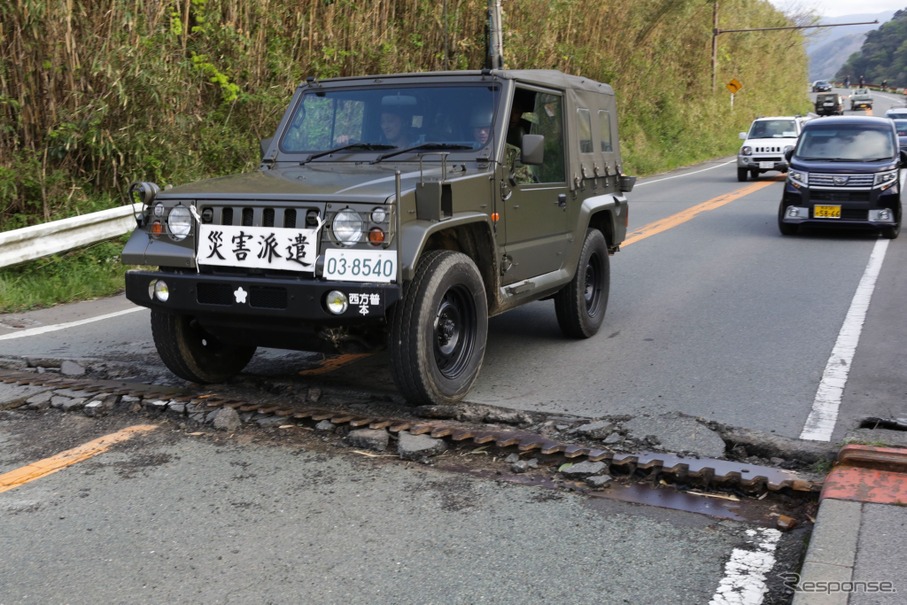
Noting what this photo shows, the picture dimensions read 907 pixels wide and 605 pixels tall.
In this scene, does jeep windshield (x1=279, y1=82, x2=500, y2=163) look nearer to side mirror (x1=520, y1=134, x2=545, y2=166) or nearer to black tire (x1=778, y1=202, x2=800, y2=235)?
side mirror (x1=520, y1=134, x2=545, y2=166)

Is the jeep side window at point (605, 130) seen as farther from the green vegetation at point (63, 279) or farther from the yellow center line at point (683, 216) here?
the green vegetation at point (63, 279)

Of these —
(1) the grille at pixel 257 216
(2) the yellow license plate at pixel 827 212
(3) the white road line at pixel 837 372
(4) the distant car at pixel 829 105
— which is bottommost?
(3) the white road line at pixel 837 372

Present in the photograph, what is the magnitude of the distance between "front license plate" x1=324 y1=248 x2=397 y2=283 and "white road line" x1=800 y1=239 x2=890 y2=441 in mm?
2321

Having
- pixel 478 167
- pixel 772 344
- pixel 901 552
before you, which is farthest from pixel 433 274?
pixel 772 344

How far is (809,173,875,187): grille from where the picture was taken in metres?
13.3

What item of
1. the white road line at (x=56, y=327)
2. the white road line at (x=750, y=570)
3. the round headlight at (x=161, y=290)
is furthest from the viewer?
the white road line at (x=56, y=327)

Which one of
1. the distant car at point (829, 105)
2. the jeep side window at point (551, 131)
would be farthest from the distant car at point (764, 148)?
the distant car at point (829, 105)

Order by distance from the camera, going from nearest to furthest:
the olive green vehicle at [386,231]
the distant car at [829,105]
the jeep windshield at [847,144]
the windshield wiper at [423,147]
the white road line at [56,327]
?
the olive green vehicle at [386,231]
the windshield wiper at [423,147]
the white road line at [56,327]
the jeep windshield at [847,144]
the distant car at [829,105]

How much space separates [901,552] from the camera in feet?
11.3

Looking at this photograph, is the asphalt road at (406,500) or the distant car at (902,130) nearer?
the asphalt road at (406,500)

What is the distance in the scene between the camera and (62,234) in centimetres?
975

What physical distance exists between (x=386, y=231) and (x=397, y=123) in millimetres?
1569

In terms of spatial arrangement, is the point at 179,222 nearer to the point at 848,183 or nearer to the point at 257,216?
the point at 257,216

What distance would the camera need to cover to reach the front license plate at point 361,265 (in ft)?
15.4
